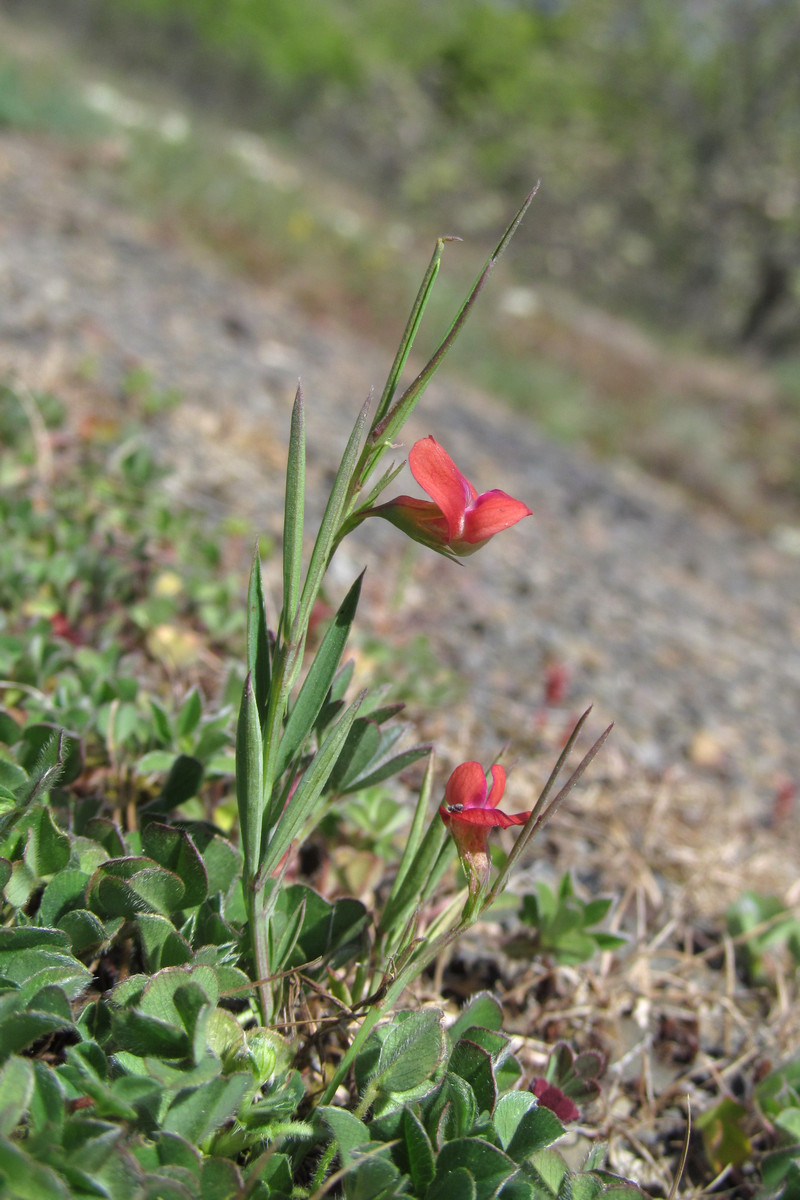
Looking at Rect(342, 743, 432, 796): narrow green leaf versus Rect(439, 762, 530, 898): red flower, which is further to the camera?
Rect(342, 743, 432, 796): narrow green leaf

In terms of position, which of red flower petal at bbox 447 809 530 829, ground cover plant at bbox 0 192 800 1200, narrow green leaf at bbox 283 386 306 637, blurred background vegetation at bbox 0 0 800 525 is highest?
blurred background vegetation at bbox 0 0 800 525

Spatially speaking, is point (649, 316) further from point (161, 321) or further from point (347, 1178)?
point (347, 1178)

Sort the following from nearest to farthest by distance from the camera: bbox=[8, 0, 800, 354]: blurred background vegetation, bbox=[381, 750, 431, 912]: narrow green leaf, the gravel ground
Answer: bbox=[381, 750, 431, 912]: narrow green leaf, the gravel ground, bbox=[8, 0, 800, 354]: blurred background vegetation

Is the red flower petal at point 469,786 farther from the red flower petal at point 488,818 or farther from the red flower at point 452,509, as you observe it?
the red flower at point 452,509

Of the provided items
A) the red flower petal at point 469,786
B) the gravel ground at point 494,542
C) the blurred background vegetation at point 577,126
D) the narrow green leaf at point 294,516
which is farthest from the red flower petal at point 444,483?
the blurred background vegetation at point 577,126

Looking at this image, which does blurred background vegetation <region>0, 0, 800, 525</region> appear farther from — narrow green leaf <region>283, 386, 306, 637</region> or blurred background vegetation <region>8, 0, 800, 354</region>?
narrow green leaf <region>283, 386, 306, 637</region>

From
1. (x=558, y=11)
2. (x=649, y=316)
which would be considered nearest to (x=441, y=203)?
(x=649, y=316)

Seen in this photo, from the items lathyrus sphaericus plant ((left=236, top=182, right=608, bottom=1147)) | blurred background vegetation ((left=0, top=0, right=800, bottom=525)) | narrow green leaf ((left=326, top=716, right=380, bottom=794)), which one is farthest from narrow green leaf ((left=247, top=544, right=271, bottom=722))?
blurred background vegetation ((left=0, top=0, right=800, bottom=525))

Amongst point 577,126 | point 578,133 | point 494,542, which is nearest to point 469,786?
point 494,542
